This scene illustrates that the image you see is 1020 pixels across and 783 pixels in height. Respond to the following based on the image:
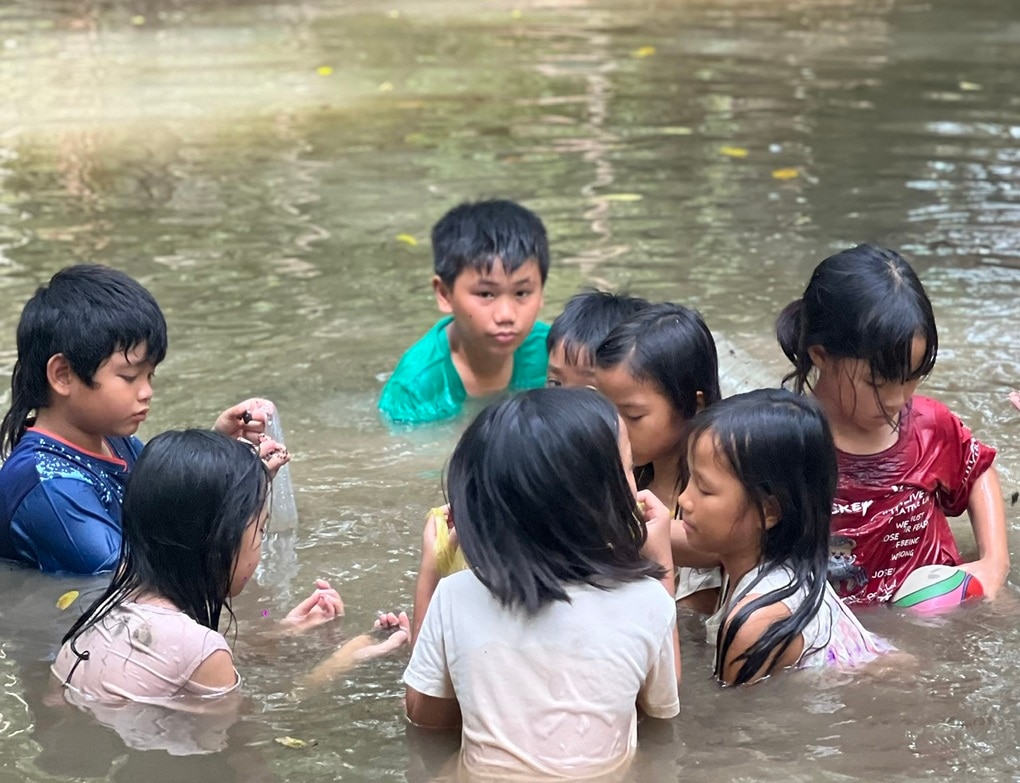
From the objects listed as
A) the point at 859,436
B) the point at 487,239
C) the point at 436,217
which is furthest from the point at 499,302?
the point at 436,217

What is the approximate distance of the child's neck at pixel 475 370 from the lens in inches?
221

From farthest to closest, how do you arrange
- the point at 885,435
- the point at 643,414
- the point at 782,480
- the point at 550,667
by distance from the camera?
the point at 885,435 < the point at 643,414 < the point at 782,480 < the point at 550,667

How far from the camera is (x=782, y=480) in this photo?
326cm

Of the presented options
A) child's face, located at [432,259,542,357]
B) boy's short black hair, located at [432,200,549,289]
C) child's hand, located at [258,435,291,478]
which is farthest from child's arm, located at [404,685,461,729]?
boy's short black hair, located at [432,200,549,289]

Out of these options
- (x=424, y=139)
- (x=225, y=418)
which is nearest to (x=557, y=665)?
(x=225, y=418)

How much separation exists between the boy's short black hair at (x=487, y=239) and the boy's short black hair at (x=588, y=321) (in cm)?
114

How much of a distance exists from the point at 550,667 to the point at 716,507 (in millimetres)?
669

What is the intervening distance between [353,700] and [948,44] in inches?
427

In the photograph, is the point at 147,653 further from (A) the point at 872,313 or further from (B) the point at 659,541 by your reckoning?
(A) the point at 872,313

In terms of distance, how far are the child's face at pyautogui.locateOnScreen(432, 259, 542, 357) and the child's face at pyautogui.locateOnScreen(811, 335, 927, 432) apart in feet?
5.26

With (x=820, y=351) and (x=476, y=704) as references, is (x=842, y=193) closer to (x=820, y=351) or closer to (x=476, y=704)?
(x=820, y=351)

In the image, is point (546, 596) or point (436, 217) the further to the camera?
point (436, 217)

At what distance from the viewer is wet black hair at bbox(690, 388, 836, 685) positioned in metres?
3.24

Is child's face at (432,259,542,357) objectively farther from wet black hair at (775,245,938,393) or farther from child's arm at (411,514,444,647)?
child's arm at (411,514,444,647)
